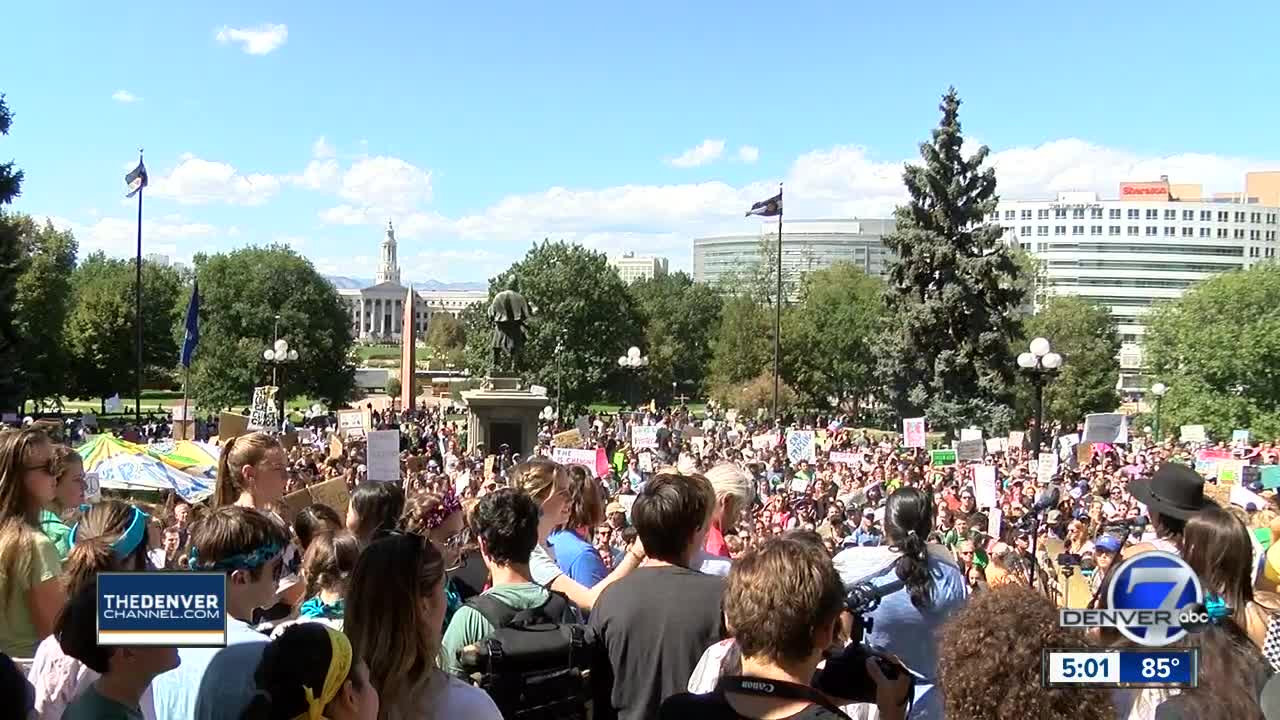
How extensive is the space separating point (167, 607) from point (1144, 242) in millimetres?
150298

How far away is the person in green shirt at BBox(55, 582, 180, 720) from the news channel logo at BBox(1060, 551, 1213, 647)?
2.06m

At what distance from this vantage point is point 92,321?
60500 millimetres

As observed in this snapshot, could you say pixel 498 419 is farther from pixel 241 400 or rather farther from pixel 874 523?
pixel 241 400

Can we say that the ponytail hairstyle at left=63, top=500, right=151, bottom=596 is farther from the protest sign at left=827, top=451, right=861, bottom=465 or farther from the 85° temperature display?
the protest sign at left=827, top=451, right=861, bottom=465

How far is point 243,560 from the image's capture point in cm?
355

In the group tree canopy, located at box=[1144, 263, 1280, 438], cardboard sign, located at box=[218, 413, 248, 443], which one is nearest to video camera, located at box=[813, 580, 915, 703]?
cardboard sign, located at box=[218, 413, 248, 443]

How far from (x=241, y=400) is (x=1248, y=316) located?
46.2 meters

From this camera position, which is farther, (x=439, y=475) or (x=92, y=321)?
(x=92, y=321)

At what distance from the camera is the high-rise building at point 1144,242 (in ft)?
446

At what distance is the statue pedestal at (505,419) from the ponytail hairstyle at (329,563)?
17.6m

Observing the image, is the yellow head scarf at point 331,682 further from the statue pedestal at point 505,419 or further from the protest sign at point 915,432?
the protest sign at point 915,432

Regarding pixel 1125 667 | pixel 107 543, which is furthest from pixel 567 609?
pixel 1125 667

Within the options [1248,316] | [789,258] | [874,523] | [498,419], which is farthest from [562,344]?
[789,258]

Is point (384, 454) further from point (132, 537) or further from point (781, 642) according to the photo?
point (781, 642)
